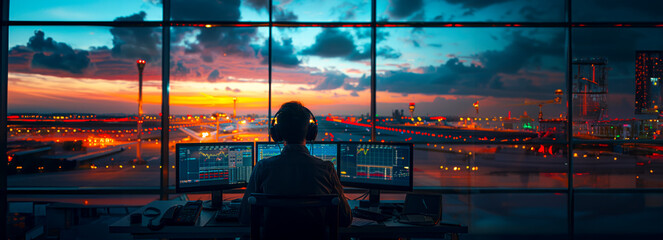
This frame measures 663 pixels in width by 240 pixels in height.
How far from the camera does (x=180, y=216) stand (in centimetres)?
Answer: 193

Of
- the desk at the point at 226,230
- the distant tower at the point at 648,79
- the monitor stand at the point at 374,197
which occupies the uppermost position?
the distant tower at the point at 648,79

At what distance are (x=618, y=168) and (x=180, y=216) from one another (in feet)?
166

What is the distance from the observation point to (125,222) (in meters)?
1.93

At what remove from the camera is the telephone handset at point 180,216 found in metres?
1.86

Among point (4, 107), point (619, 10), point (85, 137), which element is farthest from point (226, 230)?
point (85, 137)

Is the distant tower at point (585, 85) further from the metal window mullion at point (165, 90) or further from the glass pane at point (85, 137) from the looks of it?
the glass pane at point (85, 137)

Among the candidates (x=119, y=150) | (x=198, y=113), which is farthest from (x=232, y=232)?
(x=119, y=150)

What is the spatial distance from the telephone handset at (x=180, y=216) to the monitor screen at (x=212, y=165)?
0.17 m

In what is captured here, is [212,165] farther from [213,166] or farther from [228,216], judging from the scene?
[228,216]

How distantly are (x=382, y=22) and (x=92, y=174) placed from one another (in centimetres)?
4231

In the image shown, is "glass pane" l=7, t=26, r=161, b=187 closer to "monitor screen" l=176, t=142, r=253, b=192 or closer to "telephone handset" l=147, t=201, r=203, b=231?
A: "monitor screen" l=176, t=142, r=253, b=192

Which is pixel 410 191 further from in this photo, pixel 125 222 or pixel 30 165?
pixel 30 165

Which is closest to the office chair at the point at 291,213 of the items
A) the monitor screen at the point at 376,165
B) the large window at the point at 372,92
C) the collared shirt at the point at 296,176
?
the collared shirt at the point at 296,176

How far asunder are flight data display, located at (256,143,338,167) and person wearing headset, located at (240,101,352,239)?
0.74m
